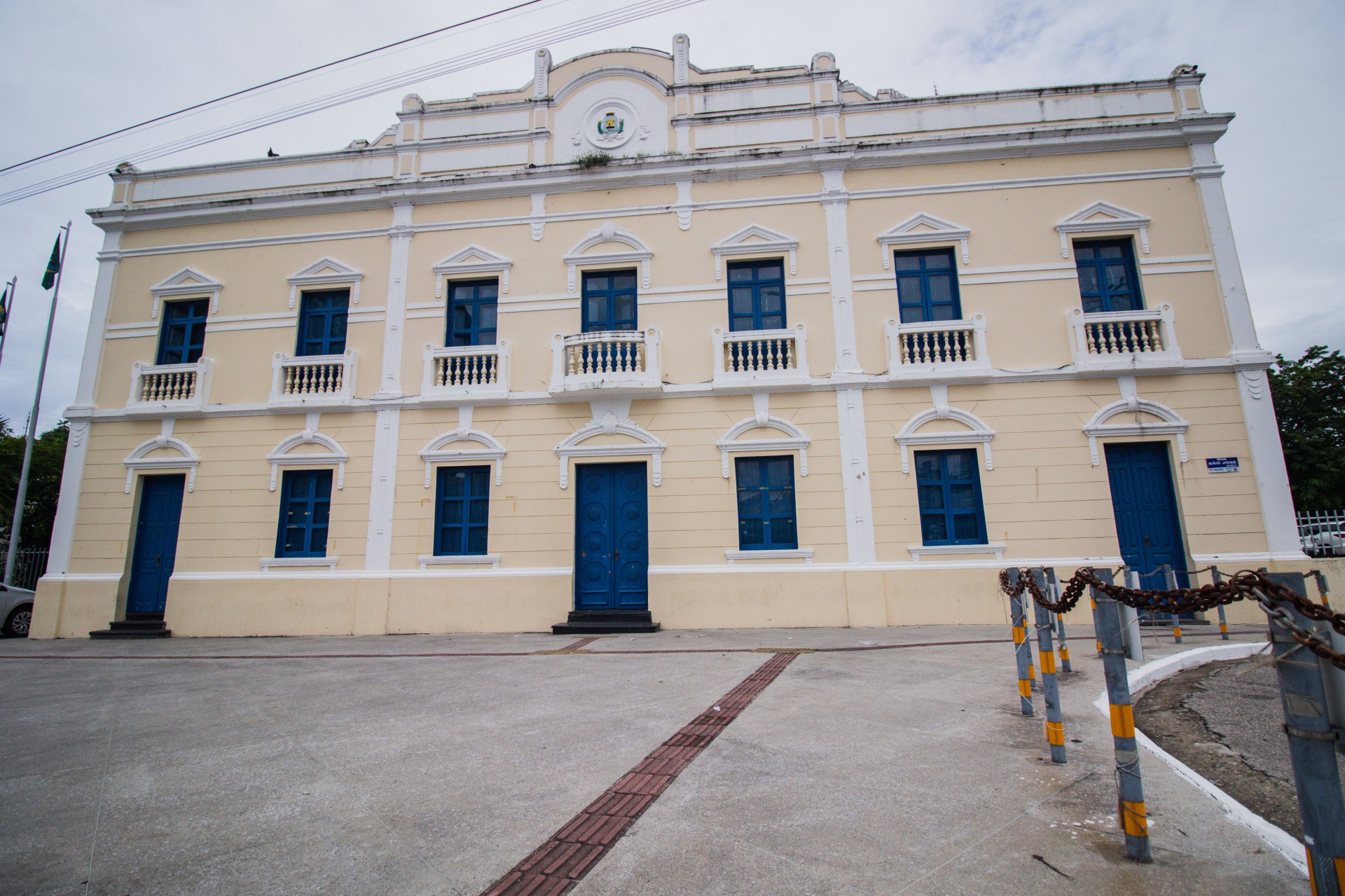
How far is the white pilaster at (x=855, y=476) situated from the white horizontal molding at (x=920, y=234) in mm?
2734

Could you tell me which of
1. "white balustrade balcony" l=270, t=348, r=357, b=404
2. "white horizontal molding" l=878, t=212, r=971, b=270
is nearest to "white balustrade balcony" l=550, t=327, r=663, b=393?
"white balustrade balcony" l=270, t=348, r=357, b=404

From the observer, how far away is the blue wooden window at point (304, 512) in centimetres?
1191

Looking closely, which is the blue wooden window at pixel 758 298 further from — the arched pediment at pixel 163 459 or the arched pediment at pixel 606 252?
the arched pediment at pixel 163 459

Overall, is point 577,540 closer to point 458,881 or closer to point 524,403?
point 524,403

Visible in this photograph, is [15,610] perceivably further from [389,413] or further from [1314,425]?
[1314,425]

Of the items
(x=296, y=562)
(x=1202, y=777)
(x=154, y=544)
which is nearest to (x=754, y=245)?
(x=1202, y=777)

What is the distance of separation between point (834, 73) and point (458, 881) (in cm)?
1384

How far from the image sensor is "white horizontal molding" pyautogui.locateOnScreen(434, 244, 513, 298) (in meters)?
12.4

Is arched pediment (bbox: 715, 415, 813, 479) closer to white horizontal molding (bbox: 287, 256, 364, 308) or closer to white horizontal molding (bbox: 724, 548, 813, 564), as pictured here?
white horizontal molding (bbox: 724, 548, 813, 564)

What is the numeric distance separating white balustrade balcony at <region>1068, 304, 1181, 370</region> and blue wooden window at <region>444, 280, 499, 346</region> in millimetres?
10721

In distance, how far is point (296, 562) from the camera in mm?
11664

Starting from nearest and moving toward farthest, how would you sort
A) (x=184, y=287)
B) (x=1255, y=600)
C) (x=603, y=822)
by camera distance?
(x=1255, y=600)
(x=603, y=822)
(x=184, y=287)

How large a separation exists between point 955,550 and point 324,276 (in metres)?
13.1

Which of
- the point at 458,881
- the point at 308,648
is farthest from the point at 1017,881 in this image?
the point at 308,648
